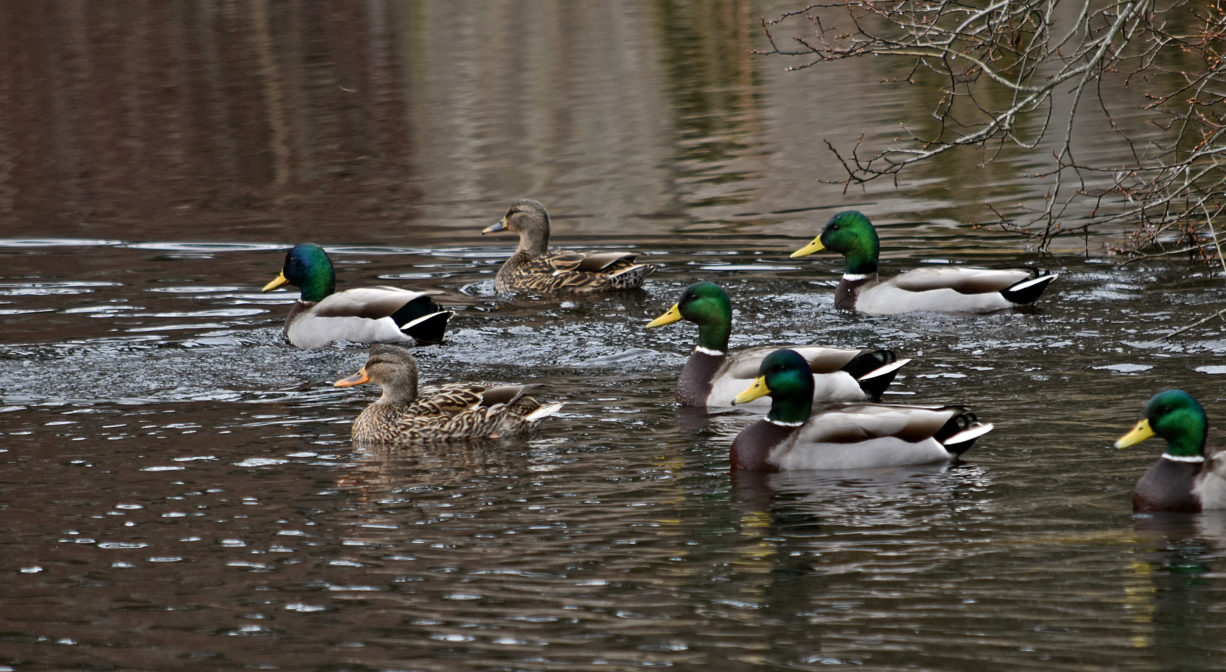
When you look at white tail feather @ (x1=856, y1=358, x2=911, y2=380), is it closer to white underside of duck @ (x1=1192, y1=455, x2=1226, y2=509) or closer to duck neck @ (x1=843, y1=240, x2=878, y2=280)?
white underside of duck @ (x1=1192, y1=455, x2=1226, y2=509)

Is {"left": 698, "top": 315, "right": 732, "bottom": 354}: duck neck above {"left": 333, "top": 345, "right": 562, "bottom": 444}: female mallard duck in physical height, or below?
above

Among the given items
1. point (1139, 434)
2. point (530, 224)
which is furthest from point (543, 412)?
point (530, 224)

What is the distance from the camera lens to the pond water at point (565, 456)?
21.4 feet

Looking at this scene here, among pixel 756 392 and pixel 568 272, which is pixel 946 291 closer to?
pixel 568 272

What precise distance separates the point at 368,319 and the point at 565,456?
429 cm

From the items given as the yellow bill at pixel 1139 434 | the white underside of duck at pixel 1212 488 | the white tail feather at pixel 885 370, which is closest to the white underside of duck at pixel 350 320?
the white tail feather at pixel 885 370

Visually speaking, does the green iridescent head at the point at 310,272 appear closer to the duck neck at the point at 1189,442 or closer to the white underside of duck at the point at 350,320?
the white underside of duck at the point at 350,320

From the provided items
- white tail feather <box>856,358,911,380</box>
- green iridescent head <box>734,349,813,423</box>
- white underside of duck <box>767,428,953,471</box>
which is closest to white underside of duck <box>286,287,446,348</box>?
white tail feather <box>856,358,911,380</box>

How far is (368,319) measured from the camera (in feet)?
44.0

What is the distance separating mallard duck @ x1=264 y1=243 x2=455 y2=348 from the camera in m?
13.2

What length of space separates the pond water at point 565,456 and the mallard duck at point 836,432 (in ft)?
0.44

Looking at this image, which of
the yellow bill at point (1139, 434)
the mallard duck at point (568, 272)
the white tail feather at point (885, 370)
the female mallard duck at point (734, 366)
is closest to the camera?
the yellow bill at point (1139, 434)

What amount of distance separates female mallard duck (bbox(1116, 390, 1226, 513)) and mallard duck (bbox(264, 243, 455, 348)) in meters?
6.54

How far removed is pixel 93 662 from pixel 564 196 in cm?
1652
